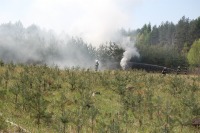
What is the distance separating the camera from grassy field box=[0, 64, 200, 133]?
13109 mm

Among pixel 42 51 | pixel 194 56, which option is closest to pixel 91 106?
pixel 42 51

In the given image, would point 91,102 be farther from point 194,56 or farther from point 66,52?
point 194,56

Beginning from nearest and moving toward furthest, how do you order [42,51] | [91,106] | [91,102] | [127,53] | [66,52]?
[91,106]
[91,102]
[42,51]
[66,52]
[127,53]

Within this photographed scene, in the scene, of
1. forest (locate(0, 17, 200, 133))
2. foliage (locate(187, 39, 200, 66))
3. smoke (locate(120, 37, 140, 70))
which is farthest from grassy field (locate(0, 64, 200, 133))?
foliage (locate(187, 39, 200, 66))

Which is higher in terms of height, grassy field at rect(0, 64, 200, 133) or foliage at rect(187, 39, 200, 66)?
foliage at rect(187, 39, 200, 66)

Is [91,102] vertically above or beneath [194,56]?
beneath

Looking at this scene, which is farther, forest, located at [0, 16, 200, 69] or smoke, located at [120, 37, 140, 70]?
smoke, located at [120, 37, 140, 70]

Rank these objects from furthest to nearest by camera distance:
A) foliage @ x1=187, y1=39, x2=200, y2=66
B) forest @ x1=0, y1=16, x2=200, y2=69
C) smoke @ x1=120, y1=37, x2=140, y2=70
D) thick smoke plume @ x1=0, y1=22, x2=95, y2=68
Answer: foliage @ x1=187, y1=39, x2=200, y2=66 < smoke @ x1=120, y1=37, x2=140, y2=70 < forest @ x1=0, y1=16, x2=200, y2=69 < thick smoke plume @ x1=0, y1=22, x2=95, y2=68

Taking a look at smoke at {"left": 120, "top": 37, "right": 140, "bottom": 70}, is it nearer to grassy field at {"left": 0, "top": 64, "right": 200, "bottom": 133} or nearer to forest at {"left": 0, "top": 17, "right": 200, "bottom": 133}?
forest at {"left": 0, "top": 17, "right": 200, "bottom": 133}

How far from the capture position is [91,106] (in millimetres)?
14523

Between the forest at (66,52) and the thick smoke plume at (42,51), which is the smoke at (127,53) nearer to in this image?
the forest at (66,52)

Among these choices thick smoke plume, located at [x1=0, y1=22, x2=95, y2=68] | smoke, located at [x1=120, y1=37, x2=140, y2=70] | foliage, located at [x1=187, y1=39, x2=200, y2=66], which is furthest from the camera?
foliage, located at [x1=187, y1=39, x2=200, y2=66]

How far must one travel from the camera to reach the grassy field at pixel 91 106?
13.1 m

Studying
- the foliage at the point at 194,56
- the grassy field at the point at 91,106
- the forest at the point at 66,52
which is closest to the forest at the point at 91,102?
the grassy field at the point at 91,106
